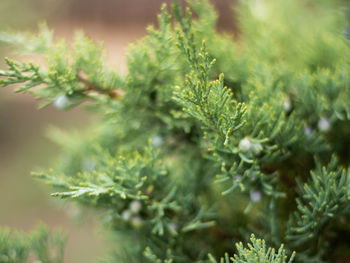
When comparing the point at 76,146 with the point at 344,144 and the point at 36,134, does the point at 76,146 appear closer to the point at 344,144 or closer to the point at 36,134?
the point at 344,144

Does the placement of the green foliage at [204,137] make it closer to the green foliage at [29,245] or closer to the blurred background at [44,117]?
the green foliage at [29,245]

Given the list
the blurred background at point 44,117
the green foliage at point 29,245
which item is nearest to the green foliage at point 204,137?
the green foliage at point 29,245

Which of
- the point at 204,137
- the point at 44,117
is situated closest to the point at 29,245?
the point at 204,137

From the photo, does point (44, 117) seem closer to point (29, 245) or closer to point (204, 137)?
point (29, 245)

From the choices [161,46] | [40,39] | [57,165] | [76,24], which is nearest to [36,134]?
[76,24]

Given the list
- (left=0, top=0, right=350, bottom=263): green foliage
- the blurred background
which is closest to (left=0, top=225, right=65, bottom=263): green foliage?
(left=0, top=0, right=350, bottom=263): green foliage
